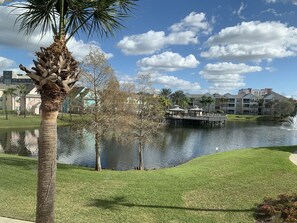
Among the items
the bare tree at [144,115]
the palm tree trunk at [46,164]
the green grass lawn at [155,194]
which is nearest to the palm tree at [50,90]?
the palm tree trunk at [46,164]

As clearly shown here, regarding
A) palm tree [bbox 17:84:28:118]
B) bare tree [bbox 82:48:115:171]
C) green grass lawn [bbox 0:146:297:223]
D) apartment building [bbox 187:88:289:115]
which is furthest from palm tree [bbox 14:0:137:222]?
apartment building [bbox 187:88:289:115]

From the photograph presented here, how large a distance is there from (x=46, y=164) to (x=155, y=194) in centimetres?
562

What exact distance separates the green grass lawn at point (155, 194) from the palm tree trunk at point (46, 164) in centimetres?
265

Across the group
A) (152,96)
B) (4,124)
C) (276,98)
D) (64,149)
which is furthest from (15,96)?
(276,98)

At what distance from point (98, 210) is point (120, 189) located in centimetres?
226

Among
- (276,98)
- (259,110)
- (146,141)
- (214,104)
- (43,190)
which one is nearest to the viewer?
(43,190)

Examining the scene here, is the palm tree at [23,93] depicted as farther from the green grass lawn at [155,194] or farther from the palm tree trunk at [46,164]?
the palm tree trunk at [46,164]

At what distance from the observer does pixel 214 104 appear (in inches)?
5581

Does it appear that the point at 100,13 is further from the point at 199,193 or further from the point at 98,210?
the point at 199,193

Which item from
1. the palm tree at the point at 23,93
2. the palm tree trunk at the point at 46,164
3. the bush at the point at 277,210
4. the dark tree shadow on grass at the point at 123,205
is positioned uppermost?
the palm tree at the point at 23,93

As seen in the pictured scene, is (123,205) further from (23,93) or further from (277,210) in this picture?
(23,93)

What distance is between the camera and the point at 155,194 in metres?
10.2

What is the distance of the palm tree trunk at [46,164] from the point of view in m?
5.24

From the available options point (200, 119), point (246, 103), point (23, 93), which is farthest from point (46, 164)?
point (246, 103)
